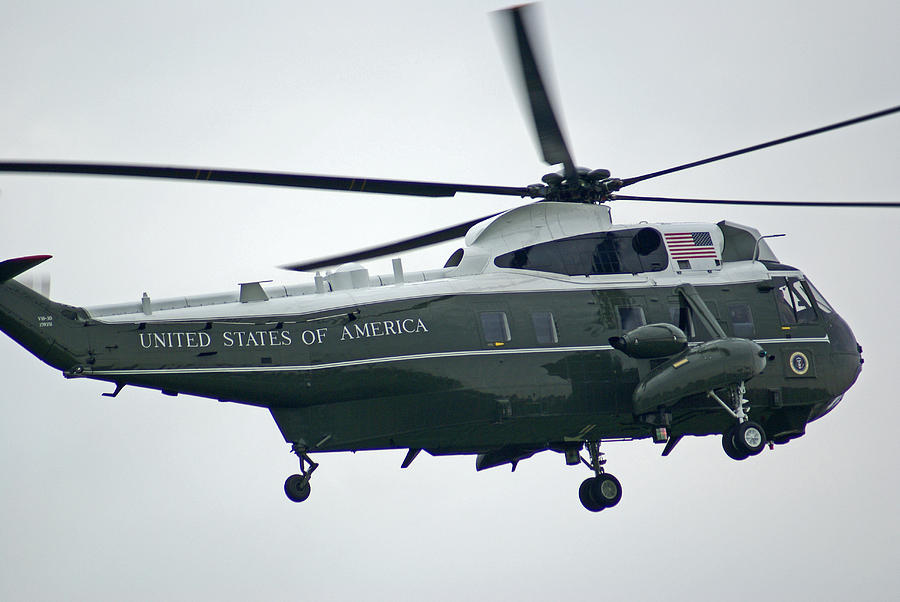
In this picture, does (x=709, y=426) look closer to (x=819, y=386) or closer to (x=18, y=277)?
(x=819, y=386)

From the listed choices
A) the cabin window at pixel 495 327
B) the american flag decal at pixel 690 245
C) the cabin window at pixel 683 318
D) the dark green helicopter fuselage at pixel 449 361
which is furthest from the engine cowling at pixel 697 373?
the cabin window at pixel 495 327

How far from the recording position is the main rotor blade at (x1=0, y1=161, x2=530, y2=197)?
58.0ft

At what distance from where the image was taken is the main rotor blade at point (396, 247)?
2412cm

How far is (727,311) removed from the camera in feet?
76.3

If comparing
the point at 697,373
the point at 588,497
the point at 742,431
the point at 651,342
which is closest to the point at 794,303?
the point at 742,431

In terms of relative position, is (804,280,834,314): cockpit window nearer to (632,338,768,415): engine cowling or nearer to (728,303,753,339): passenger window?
(728,303,753,339): passenger window

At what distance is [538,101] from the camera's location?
19.4 m

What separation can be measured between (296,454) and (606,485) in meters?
7.15

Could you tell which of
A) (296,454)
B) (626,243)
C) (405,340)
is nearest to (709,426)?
(626,243)

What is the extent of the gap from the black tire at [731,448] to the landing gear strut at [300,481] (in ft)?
25.6

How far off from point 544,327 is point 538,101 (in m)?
4.47

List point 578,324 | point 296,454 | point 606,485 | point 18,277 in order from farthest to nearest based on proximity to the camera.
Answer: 1. point 606,485
2. point 578,324
3. point 296,454
4. point 18,277

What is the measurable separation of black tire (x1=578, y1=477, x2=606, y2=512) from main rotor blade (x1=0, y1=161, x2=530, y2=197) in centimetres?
650

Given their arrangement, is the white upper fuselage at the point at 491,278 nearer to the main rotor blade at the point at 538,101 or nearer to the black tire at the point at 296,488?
the main rotor blade at the point at 538,101
